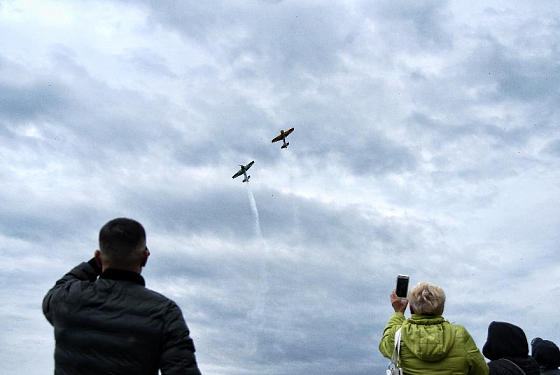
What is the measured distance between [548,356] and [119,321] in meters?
10.7

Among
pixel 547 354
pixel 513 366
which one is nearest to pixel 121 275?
pixel 513 366

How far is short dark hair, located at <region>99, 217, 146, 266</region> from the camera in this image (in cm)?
658

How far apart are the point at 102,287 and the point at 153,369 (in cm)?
108

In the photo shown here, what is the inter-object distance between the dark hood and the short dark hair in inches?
412

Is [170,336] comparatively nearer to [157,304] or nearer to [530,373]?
[157,304]

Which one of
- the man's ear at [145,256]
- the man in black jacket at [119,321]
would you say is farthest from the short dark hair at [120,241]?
the man's ear at [145,256]

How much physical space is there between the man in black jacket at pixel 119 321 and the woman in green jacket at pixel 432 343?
4916 millimetres

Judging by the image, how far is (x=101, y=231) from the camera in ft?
21.8

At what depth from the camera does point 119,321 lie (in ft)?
20.6

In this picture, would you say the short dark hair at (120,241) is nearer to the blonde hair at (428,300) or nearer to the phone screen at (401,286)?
the blonde hair at (428,300)

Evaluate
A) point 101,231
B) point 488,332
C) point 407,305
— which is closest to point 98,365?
point 101,231

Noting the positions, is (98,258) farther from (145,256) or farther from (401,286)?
(401,286)

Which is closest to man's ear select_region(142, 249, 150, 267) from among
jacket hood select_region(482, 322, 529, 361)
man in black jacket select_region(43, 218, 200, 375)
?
man in black jacket select_region(43, 218, 200, 375)

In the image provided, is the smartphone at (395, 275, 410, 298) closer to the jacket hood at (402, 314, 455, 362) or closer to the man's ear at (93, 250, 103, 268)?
the jacket hood at (402, 314, 455, 362)
